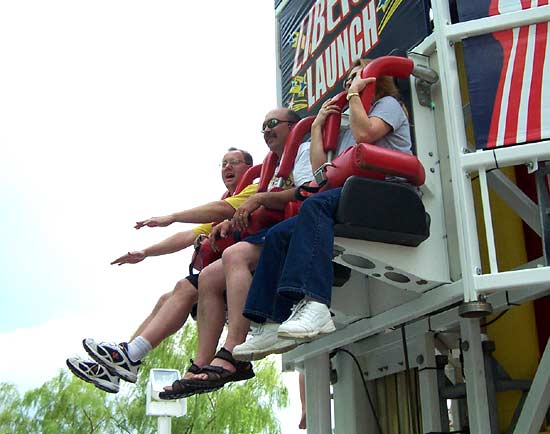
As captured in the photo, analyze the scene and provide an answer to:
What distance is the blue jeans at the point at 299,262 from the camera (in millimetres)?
3480

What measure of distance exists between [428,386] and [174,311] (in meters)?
1.63

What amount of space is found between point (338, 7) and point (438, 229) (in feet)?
7.52

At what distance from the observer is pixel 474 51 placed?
3.74m

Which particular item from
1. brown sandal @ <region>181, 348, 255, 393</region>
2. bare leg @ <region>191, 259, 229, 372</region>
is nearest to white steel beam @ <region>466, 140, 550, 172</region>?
brown sandal @ <region>181, 348, 255, 393</region>

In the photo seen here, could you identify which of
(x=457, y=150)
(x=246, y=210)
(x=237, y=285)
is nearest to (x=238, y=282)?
(x=237, y=285)

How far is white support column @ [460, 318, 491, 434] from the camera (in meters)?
3.93

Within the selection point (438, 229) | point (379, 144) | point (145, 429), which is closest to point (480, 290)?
point (438, 229)

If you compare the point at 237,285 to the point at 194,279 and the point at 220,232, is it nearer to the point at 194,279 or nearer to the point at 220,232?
the point at 220,232

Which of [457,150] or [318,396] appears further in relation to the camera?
[318,396]

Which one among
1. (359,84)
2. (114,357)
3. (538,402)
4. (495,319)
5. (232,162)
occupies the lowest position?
(538,402)

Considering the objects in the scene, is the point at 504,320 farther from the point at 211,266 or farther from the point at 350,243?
the point at 211,266

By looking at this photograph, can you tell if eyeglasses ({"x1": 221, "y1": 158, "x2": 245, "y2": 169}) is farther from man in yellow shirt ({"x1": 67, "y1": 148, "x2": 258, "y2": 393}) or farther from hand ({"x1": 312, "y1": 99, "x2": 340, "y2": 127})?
hand ({"x1": 312, "y1": 99, "x2": 340, "y2": 127})

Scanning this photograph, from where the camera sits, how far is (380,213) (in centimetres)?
363

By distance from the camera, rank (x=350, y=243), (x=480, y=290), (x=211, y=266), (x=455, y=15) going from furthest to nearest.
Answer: (x=211, y=266) → (x=455, y=15) → (x=350, y=243) → (x=480, y=290)
